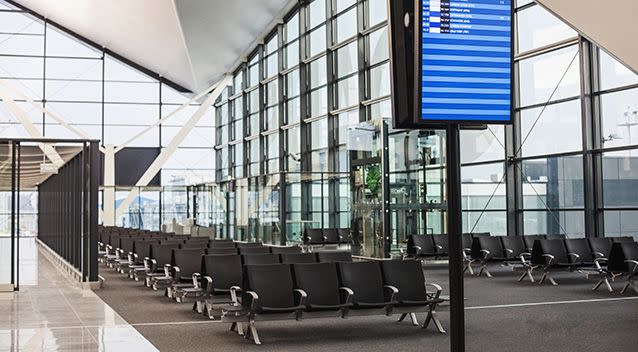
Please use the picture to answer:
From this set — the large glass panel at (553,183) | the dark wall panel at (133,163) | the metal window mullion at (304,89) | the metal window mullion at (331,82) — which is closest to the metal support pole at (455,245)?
the large glass panel at (553,183)

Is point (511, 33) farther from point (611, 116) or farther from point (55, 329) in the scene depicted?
point (611, 116)

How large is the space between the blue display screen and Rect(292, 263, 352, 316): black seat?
5.57 meters

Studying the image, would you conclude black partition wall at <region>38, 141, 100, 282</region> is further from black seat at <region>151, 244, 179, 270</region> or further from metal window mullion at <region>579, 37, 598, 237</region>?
metal window mullion at <region>579, 37, 598, 237</region>

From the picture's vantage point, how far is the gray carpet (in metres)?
7.61

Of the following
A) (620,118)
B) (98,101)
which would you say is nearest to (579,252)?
(620,118)

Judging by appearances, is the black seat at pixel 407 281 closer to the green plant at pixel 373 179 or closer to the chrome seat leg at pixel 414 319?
the chrome seat leg at pixel 414 319

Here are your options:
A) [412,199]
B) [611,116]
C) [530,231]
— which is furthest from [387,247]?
[611,116]

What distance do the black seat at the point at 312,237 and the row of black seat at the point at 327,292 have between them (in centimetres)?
1379

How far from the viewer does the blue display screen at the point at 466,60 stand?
2.78m

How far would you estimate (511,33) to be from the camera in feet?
9.89

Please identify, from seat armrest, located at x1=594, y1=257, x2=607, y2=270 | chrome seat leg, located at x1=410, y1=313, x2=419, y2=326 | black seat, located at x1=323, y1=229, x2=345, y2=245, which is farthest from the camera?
black seat, located at x1=323, y1=229, x2=345, y2=245

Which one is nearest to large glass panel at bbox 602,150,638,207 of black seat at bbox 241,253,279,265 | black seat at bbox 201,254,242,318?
black seat at bbox 241,253,279,265

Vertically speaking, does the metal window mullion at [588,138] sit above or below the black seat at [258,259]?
above

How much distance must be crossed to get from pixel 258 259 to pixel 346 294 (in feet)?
7.44
